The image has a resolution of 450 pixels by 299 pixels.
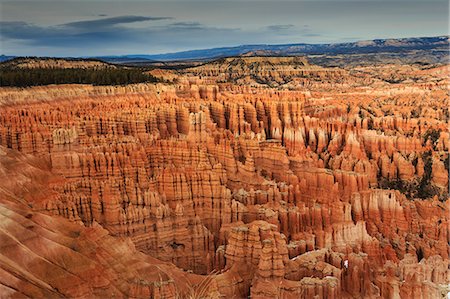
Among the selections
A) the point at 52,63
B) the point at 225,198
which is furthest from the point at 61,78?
the point at 52,63

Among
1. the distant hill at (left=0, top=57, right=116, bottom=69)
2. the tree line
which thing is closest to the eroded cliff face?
the tree line

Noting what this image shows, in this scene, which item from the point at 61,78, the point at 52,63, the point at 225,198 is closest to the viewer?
the point at 225,198

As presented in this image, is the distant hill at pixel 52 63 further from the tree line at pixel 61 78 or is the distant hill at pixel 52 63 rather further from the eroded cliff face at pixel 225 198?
the eroded cliff face at pixel 225 198

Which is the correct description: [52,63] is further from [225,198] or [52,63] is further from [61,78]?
[225,198]

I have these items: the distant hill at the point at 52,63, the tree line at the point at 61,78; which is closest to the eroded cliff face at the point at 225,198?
the tree line at the point at 61,78

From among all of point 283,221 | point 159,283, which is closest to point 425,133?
point 283,221

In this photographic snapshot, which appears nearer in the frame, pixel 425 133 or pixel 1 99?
pixel 1 99

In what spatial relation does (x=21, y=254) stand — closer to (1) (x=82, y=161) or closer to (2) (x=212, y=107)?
(1) (x=82, y=161)

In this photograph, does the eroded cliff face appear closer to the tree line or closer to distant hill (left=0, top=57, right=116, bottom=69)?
the tree line
